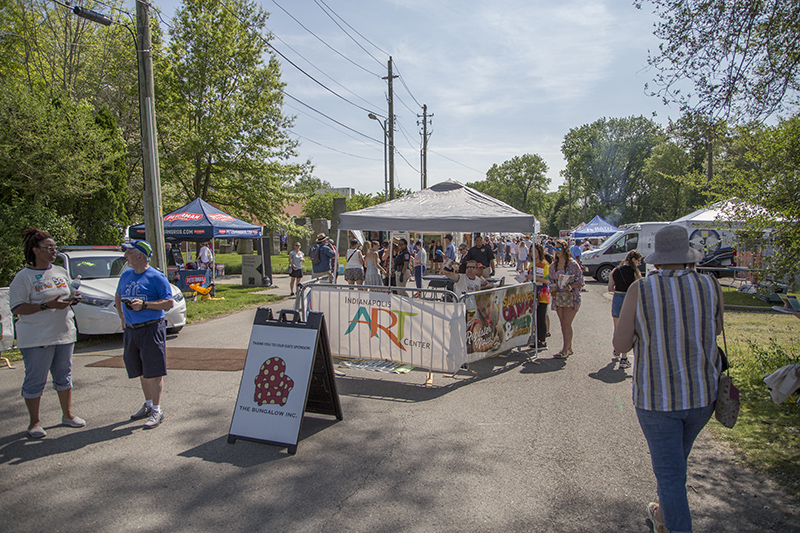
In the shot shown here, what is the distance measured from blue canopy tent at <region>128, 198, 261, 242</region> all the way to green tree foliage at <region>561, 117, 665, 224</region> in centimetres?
6306

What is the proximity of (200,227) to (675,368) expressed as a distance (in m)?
15.0

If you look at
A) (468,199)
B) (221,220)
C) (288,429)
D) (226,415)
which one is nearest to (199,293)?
(221,220)

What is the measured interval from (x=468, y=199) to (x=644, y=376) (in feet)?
22.6

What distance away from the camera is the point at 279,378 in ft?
15.7

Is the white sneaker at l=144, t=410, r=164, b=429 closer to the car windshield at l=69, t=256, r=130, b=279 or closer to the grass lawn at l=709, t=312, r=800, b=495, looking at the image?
the car windshield at l=69, t=256, r=130, b=279

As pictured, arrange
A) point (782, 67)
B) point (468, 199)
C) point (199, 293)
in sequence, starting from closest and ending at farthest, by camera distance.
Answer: point (782, 67) < point (468, 199) < point (199, 293)

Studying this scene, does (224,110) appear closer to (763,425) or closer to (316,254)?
(316,254)

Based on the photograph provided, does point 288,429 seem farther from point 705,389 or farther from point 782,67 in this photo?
point 782,67

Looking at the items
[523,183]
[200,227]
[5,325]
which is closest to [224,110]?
[200,227]

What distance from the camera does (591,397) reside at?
6129 millimetres

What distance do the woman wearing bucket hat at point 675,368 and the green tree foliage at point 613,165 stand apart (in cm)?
7156

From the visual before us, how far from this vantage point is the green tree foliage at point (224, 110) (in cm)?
2234

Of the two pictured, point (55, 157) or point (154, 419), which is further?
point (55, 157)

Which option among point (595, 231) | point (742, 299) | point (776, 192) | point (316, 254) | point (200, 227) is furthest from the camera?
point (595, 231)
